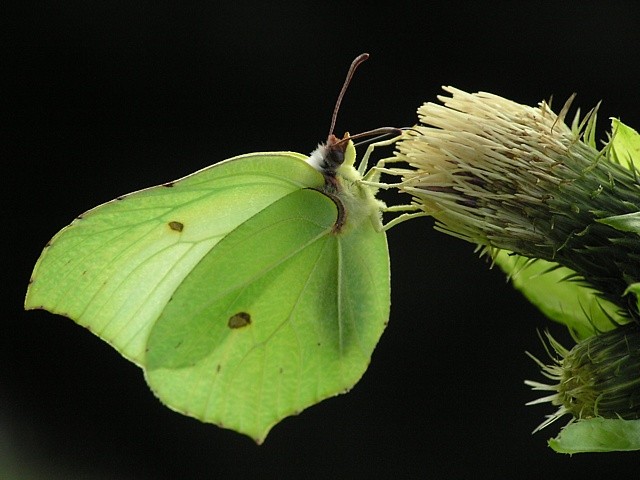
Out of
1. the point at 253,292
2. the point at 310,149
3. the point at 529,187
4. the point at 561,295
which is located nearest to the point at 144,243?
the point at 253,292

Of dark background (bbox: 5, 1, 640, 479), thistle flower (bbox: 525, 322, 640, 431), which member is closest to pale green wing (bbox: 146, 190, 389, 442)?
thistle flower (bbox: 525, 322, 640, 431)

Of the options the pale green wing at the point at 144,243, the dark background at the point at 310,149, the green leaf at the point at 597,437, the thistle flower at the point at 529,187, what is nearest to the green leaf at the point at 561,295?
the thistle flower at the point at 529,187

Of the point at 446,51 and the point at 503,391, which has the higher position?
the point at 446,51

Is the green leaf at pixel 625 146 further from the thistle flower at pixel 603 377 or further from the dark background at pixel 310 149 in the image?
the dark background at pixel 310 149

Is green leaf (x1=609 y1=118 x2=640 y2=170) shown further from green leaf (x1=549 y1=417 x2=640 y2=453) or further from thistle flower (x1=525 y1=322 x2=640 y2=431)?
green leaf (x1=549 y1=417 x2=640 y2=453)

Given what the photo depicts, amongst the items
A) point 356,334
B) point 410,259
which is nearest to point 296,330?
point 356,334

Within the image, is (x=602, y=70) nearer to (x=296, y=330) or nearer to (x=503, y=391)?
(x=503, y=391)

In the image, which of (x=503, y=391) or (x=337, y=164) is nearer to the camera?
(x=337, y=164)
